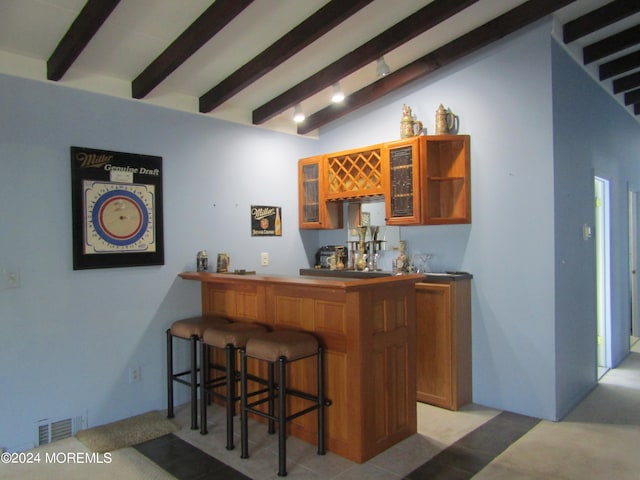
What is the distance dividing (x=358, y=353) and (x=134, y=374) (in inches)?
73.0

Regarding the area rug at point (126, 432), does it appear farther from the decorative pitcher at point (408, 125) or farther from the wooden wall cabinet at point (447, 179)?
the decorative pitcher at point (408, 125)

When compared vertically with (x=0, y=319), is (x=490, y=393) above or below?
below

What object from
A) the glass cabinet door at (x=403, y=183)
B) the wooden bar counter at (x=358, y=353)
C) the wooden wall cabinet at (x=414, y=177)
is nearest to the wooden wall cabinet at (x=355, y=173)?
the wooden wall cabinet at (x=414, y=177)

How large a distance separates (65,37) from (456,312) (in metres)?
3.27

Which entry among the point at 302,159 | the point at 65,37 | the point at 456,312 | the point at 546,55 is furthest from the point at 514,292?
the point at 65,37

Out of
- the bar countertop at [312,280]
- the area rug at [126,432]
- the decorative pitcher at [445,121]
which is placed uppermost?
the decorative pitcher at [445,121]

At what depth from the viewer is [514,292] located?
3.43 m

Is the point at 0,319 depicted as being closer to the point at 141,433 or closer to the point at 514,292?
the point at 141,433

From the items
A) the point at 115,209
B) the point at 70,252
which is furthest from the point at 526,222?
the point at 70,252

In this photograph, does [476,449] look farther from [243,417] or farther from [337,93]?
[337,93]

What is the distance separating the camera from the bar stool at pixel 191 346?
3.20 m

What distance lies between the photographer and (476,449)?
2.82 meters

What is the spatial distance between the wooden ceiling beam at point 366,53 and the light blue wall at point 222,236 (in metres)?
0.47

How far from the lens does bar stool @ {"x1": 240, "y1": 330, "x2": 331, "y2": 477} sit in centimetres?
257
